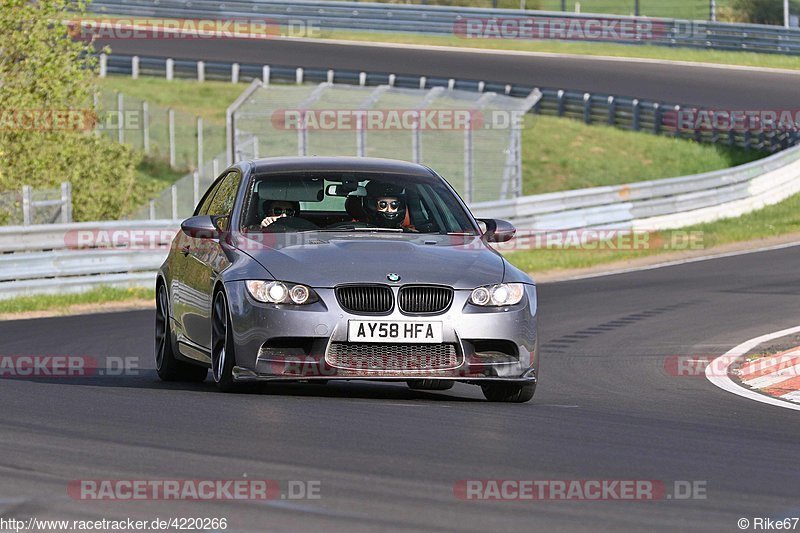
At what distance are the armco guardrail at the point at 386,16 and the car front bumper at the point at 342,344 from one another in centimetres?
4322

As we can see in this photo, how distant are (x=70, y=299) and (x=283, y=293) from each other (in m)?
10.7

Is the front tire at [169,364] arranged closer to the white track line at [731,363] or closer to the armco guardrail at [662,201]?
the white track line at [731,363]

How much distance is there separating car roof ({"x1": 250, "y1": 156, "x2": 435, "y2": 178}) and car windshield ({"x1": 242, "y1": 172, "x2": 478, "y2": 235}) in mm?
49

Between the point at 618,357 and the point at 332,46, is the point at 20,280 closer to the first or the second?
the point at 618,357

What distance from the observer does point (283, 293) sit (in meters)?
9.37

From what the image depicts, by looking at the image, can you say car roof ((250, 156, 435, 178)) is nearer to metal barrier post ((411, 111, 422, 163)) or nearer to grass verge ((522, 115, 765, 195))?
metal barrier post ((411, 111, 422, 163))

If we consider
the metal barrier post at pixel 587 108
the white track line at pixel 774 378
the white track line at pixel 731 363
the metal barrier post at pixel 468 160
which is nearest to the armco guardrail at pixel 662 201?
the metal barrier post at pixel 468 160

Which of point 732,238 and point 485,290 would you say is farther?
point 732,238

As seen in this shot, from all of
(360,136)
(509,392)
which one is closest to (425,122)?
(360,136)

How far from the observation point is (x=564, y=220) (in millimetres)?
25594

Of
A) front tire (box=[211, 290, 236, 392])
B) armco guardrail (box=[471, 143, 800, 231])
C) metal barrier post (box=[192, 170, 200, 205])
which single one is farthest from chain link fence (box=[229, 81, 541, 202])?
front tire (box=[211, 290, 236, 392])

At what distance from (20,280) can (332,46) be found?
3447cm

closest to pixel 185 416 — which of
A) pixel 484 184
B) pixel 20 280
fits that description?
pixel 20 280

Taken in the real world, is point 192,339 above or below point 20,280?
above
